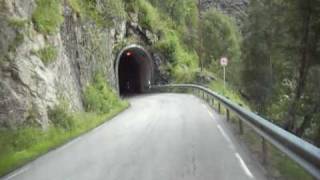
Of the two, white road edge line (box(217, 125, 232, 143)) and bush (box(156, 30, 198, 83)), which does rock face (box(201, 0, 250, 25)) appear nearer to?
bush (box(156, 30, 198, 83))

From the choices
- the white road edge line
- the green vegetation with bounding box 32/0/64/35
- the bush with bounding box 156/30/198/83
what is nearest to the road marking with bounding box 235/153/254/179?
the white road edge line

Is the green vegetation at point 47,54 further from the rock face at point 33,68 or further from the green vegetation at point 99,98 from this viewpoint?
the green vegetation at point 99,98

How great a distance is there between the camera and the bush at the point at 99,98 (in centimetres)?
2439

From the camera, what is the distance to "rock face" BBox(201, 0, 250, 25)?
83562 millimetres

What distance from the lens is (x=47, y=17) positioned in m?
20.3

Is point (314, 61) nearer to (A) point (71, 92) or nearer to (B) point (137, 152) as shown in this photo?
(A) point (71, 92)

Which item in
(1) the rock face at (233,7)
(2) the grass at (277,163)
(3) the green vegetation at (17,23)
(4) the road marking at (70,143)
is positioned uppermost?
(1) the rock face at (233,7)

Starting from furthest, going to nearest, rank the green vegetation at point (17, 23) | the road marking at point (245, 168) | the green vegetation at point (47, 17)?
the green vegetation at point (47, 17)
the green vegetation at point (17, 23)
the road marking at point (245, 168)

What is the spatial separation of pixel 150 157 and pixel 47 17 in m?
10.5

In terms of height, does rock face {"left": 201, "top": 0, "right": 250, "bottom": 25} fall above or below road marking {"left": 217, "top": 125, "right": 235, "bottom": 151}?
above

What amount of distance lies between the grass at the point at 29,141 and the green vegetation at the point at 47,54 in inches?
88.7

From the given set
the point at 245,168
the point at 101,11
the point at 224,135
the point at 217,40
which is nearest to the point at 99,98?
the point at 224,135

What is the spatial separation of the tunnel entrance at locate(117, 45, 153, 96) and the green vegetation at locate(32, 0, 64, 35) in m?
25.5

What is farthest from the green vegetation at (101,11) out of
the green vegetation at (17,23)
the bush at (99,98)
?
the green vegetation at (17,23)
